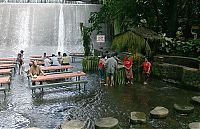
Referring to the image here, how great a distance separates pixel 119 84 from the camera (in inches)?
583

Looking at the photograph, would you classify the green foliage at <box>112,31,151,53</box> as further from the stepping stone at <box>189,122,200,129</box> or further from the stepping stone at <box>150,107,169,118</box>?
the stepping stone at <box>189,122,200,129</box>

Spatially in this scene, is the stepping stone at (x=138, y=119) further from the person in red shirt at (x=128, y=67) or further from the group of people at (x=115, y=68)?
the person in red shirt at (x=128, y=67)

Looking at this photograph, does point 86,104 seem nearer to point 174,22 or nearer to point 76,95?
point 76,95

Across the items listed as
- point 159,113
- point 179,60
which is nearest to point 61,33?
point 179,60

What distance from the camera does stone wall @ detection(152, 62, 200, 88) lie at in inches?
540

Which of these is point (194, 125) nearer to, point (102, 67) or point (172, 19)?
point (102, 67)

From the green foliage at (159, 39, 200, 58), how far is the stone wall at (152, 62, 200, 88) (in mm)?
1979

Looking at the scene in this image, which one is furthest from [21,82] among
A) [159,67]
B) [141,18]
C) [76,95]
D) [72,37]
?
[72,37]

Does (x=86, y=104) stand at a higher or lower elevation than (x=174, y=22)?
lower

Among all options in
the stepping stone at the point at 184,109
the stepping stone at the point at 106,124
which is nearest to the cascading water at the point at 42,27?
the stepping stone at the point at 184,109

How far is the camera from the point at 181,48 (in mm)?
17375

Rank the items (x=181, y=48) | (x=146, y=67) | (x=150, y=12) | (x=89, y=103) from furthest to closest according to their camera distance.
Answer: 1. (x=150, y=12)
2. (x=181, y=48)
3. (x=146, y=67)
4. (x=89, y=103)

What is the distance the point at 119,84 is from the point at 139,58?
198cm

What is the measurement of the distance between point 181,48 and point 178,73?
2.87m
